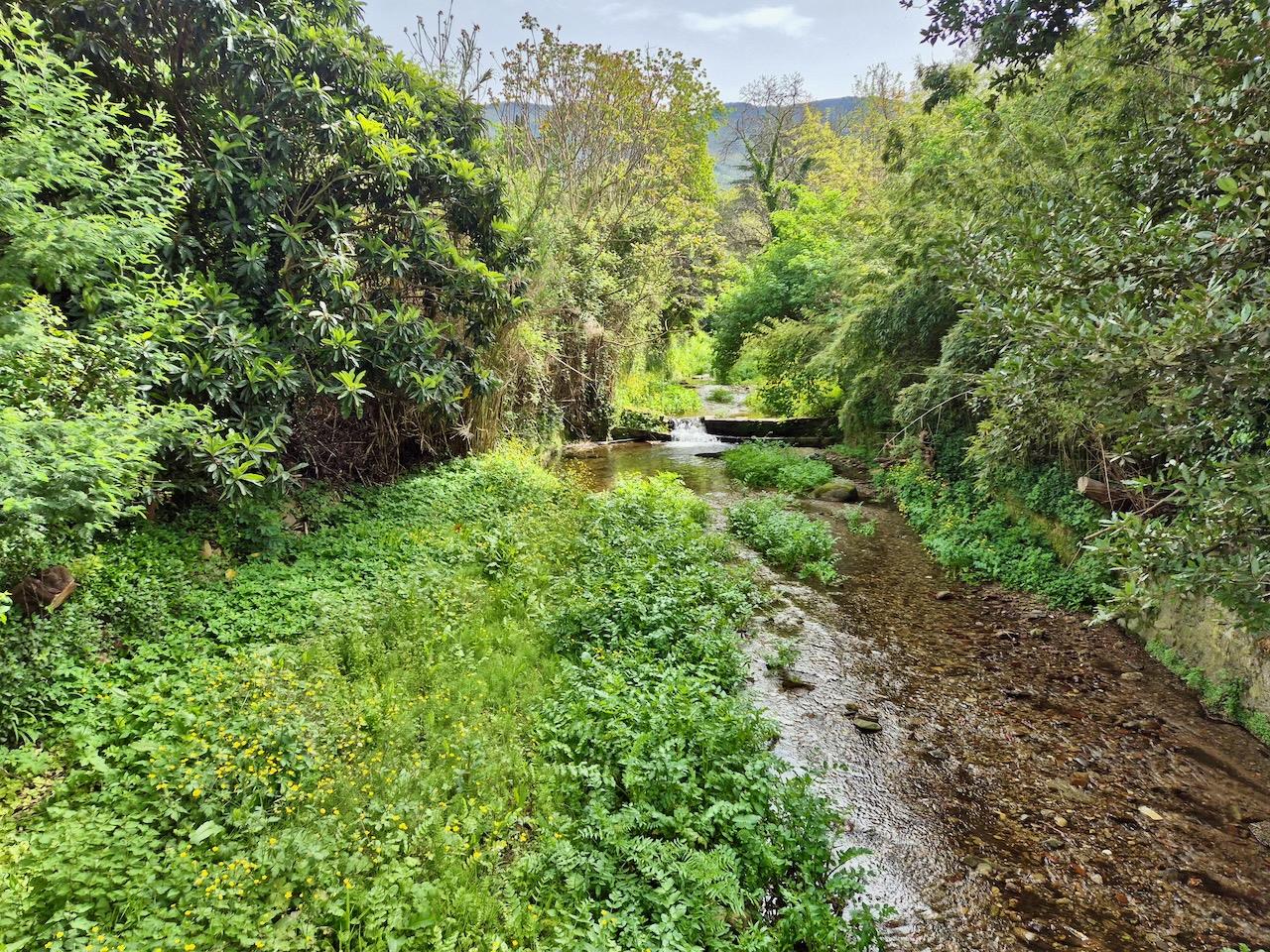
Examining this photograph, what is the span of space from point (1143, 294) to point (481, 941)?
493 centimetres

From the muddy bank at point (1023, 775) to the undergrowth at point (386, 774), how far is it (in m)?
0.73

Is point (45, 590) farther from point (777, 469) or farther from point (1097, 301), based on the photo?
point (777, 469)

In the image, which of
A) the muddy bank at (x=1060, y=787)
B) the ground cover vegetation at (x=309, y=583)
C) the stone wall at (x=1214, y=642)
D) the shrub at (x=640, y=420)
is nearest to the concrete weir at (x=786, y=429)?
the shrub at (x=640, y=420)

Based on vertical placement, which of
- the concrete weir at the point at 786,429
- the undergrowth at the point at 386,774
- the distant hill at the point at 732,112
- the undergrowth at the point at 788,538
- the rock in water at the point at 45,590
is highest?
the distant hill at the point at 732,112

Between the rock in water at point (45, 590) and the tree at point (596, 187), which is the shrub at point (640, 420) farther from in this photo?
the rock in water at point (45, 590)

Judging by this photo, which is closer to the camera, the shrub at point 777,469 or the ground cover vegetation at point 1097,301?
the ground cover vegetation at point 1097,301

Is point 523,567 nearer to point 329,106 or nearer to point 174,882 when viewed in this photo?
point 174,882

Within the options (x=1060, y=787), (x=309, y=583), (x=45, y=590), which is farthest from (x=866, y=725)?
(x=45, y=590)

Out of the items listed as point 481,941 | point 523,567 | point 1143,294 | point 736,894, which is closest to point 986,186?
point 1143,294

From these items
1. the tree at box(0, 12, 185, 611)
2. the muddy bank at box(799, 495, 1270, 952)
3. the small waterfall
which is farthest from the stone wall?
the small waterfall

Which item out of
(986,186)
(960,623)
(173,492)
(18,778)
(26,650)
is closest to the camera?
(18,778)

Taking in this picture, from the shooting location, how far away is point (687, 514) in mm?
10008

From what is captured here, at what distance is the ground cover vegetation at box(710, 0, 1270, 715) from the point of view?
2.80m

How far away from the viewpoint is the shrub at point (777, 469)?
13.5 m
